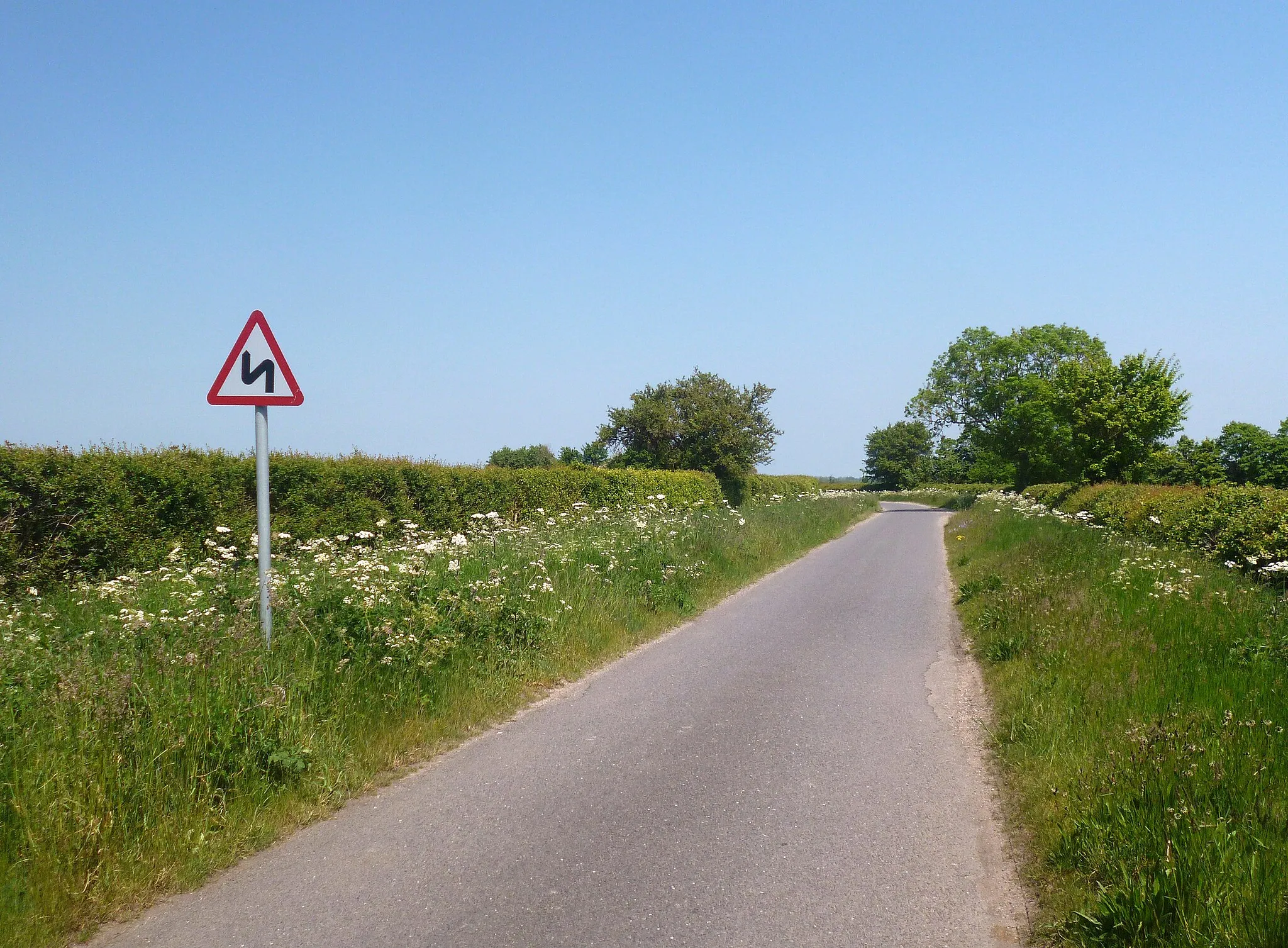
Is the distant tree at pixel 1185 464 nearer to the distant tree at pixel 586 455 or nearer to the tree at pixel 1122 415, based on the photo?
the tree at pixel 1122 415

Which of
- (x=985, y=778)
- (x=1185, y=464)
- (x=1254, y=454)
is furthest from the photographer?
(x=1254, y=454)

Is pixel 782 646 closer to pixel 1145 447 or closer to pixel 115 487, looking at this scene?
pixel 115 487

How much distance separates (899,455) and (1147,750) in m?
111

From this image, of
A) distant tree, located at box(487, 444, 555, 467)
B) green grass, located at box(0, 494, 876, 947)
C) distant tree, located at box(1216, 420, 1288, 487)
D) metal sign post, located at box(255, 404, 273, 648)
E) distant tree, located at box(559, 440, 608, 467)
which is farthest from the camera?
distant tree, located at box(487, 444, 555, 467)

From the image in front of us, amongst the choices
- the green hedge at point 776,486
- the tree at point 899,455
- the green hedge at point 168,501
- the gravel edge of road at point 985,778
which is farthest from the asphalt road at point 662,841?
the tree at point 899,455

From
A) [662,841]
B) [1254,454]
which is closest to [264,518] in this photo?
[662,841]

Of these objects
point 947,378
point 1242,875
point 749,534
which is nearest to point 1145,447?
point 749,534

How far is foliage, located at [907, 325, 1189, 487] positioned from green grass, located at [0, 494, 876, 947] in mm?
29394

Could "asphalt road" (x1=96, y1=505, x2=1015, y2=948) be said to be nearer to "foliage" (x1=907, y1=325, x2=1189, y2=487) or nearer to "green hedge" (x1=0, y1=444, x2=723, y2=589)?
"green hedge" (x1=0, y1=444, x2=723, y2=589)

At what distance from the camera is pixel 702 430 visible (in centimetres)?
4462

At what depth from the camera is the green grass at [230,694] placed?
387 cm

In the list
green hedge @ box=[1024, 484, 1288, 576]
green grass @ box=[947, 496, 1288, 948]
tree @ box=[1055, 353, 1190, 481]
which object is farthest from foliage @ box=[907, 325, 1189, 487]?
green grass @ box=[947, 496, 1288, 948]

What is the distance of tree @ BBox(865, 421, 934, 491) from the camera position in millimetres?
106125

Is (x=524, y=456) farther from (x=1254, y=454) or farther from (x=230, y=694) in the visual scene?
(x=230, y=694)
